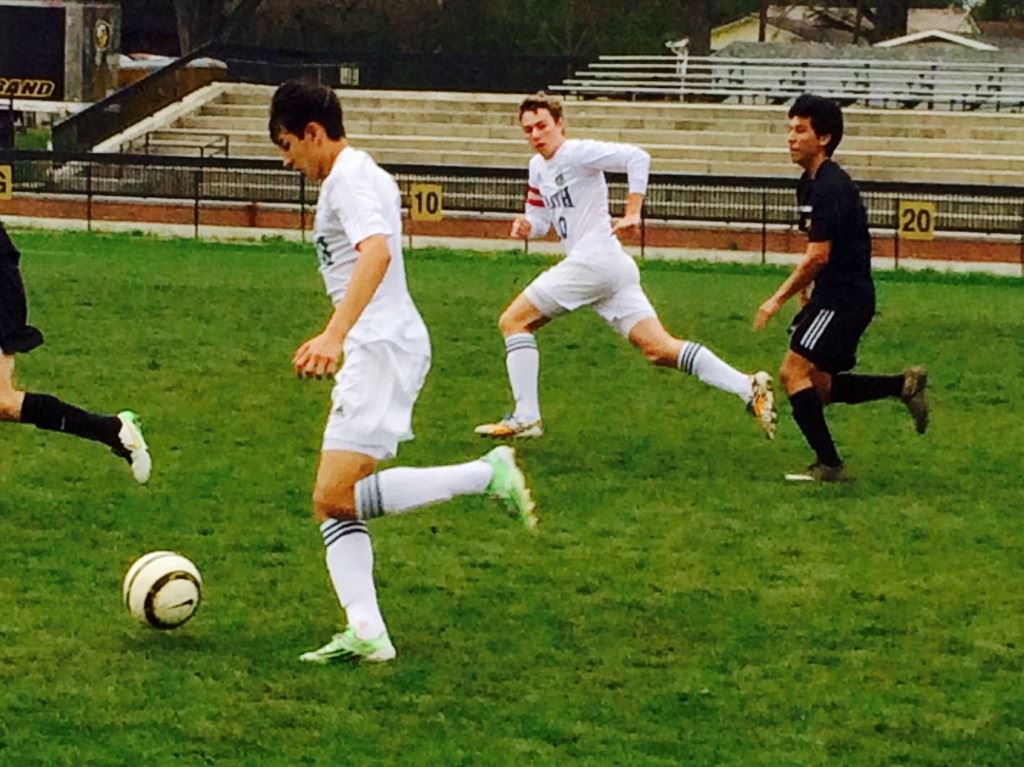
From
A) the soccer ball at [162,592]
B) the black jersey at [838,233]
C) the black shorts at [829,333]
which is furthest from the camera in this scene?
the black shorts at [829,333]

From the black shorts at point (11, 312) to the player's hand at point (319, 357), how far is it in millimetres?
3102

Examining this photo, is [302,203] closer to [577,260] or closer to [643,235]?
[643,235]

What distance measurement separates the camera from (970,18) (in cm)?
8906

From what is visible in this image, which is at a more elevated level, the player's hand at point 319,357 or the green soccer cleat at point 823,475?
the player's hand at point 319,357

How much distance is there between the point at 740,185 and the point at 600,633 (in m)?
20.1

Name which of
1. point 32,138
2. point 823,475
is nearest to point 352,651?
point 823,475

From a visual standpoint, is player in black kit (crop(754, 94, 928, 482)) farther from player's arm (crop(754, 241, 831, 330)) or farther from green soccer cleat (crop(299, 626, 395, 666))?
green soccer cleat (crop(299, 626, 395, 666))

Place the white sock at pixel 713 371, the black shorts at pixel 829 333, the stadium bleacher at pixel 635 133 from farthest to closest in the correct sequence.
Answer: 1. the stadium bleacher at pixel 635 133
2. the white sock at pixel 713 371
3. the black shorts at pixel 829 333

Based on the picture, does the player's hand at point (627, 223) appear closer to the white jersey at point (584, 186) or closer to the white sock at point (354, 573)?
the white jersey at point (584, 186)

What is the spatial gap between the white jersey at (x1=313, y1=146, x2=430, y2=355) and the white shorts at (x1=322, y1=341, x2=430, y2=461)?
44 mm

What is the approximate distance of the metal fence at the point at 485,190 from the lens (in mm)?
26375

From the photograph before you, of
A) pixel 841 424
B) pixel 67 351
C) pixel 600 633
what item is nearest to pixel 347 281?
pixel 600 633

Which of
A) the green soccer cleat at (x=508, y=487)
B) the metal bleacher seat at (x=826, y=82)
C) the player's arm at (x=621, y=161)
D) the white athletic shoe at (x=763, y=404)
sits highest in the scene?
the metal bleacher seat at (x=826, y=82)

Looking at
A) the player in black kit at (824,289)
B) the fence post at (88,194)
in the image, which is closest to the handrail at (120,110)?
the fence post at (88,194)
